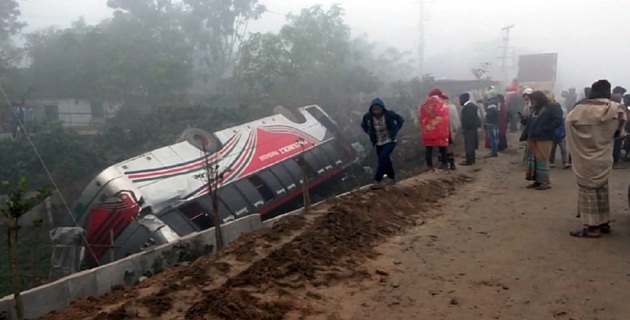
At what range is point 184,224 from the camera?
10484 millimetres

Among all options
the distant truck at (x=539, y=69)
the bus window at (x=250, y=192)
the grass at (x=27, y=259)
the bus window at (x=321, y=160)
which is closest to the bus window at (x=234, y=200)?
the bus window at (x=250, y=192)

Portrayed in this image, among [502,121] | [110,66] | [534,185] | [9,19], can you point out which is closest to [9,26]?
[9,19]

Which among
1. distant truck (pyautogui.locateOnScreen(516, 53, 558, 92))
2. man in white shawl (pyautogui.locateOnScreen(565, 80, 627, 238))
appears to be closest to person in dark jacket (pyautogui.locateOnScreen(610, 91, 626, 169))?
man in white shawl (pyautogui.locateOnScreen(565, 80, 627, 238))

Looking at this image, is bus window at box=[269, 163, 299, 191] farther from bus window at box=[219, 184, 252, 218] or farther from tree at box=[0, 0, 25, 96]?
tree at box=[0, 0, 25, 96]

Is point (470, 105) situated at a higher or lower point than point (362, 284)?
higher

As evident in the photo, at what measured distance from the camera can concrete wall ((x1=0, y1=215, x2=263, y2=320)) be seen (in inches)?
239

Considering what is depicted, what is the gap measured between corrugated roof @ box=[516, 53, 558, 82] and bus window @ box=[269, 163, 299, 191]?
24.5 metres

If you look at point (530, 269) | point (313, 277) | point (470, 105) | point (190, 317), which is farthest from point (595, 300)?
point (470, 105)

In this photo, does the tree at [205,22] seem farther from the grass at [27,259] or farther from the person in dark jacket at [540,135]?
the person in dark jacket at [540,135]

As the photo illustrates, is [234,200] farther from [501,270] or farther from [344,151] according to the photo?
[501,270]

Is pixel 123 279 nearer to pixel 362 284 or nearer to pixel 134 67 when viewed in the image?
pixel 362 284

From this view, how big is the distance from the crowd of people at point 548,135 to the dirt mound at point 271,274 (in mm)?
1327

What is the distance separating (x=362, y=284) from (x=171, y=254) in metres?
4.09

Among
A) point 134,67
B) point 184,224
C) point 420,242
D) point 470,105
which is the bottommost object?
point 184,224
